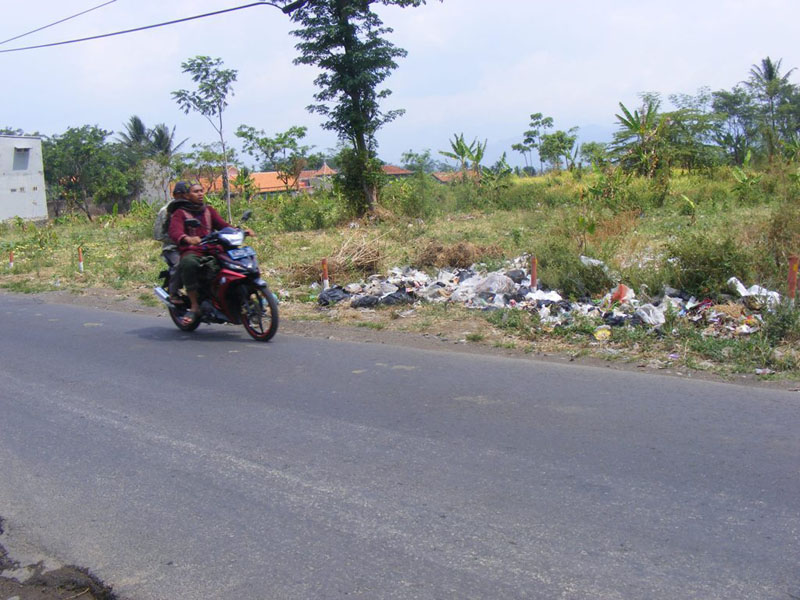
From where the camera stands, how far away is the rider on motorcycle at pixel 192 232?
8.70 metres

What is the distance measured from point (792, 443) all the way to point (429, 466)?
2.36 meters

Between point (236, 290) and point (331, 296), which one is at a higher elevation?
point (236, 290)

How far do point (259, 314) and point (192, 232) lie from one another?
134 centimetres

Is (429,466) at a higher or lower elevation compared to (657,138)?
lower

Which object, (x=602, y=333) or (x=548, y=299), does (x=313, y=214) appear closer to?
(x=548, y=299)

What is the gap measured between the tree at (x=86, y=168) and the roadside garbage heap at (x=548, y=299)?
39.9 metres

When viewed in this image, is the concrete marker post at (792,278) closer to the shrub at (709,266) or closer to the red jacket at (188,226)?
the shrub at (709,266)

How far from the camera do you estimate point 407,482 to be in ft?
14.5

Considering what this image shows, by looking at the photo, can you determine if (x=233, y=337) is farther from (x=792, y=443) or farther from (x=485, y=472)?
(x=792, y=443)

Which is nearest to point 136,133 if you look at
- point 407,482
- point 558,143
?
point 558,143

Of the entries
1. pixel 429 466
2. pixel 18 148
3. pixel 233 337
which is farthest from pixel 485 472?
pixel 18 148

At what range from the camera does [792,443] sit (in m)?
4.79

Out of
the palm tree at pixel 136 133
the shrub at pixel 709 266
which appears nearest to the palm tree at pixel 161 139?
Result: the palm tree at pixel 136 133

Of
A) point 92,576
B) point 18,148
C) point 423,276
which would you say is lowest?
point 92,576
